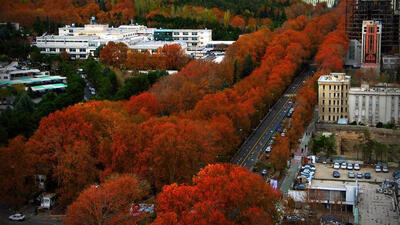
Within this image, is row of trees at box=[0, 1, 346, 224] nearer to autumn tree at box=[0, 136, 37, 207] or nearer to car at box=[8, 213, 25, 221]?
autumn tree at box=[0, 136, 37, 207]

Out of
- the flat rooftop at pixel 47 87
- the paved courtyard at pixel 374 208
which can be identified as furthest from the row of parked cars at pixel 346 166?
the flat rooftop at pixel 47 87

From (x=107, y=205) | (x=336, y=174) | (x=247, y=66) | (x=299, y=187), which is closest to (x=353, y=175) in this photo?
(x=336, y=174)

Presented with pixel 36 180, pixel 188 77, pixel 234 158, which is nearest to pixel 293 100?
pixel 188 77

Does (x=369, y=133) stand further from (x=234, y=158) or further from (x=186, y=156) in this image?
(x=186, y=156)

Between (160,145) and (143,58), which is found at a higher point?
(143,58)

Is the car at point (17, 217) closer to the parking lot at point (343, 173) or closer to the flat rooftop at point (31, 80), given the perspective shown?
the parking lot at point (343, 173)

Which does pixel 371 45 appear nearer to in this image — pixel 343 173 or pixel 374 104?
pixel 374 104
